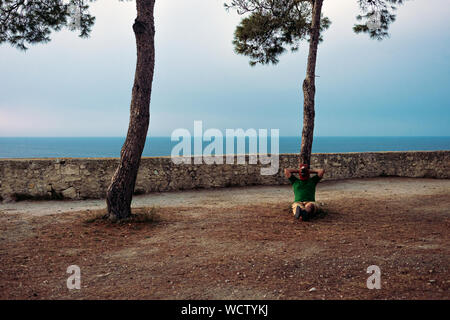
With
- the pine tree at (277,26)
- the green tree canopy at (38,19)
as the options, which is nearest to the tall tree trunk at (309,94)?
the pine tree at (277,26)

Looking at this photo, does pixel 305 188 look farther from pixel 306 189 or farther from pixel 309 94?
pixel 309 94

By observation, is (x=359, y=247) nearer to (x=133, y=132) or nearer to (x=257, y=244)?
(x=257, y=244)

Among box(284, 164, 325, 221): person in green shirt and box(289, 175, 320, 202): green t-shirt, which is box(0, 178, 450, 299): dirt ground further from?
box(289, 175, 320, 202): green t-shirt

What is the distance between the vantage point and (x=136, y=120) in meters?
6.23

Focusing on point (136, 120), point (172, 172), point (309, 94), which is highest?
point (309, 94)

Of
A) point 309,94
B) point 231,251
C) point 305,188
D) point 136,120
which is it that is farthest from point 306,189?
point 136,120

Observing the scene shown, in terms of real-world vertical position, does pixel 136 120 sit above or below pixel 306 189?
above

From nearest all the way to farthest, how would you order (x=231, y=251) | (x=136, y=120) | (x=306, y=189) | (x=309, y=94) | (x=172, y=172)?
(x=231, y=251) < (x=136, y=120) < (x=306, y=189) < (x=309, y=94) < (x=172, y=172)

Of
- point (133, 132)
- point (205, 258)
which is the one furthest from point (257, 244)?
point (133, 132)

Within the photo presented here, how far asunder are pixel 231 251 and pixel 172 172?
235 inches

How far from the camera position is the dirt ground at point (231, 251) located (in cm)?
325

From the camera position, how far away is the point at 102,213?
6477 millimetres
